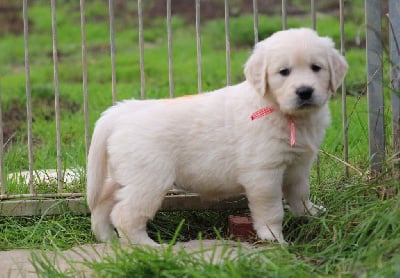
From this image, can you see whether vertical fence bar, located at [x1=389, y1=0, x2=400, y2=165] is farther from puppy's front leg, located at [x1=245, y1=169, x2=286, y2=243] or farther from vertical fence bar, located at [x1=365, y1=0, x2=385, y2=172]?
puppy's front leg, located at [x1=245, y1=169, x2=286, y2=243]

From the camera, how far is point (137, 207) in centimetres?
546

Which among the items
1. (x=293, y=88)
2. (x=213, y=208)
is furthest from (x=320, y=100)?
(x=213, y=208)

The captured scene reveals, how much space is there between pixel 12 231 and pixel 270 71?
2.06m

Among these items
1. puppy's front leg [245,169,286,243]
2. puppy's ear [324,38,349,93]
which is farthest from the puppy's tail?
puppy's ear [324,38,349,93]

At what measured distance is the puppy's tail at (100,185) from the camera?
218 inches

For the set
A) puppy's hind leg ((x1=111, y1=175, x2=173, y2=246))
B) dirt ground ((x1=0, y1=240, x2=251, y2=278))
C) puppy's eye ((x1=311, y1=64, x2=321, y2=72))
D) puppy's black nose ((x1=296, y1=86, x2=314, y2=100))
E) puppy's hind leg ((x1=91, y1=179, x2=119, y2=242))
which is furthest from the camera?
puppy's hind leg ((x1=91, y1=179, x2=119, y2=242))

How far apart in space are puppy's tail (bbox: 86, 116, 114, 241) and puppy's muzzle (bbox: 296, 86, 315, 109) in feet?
4.02

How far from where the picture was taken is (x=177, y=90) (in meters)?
10.3

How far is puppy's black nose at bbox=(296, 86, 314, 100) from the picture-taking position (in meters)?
5.10

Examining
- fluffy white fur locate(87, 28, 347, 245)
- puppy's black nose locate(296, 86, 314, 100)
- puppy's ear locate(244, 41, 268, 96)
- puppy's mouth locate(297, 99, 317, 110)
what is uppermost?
puppy's ear locate(244, 41, 268, 96)

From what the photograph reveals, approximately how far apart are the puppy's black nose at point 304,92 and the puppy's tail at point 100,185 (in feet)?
4.05

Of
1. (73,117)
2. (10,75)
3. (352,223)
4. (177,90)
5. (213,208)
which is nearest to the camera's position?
(352,223)

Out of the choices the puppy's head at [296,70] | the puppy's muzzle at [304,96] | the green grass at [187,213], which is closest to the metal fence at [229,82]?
the green grass at [187,213]

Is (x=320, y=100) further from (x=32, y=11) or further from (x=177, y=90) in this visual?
(x=32, y=11)
